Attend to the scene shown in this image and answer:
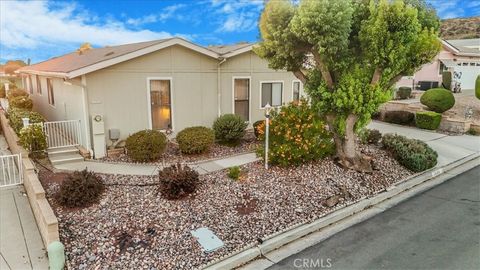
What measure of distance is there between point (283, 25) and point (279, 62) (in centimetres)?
107

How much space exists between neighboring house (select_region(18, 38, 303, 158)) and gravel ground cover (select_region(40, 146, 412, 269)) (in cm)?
254

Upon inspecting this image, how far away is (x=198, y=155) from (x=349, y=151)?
4621mm

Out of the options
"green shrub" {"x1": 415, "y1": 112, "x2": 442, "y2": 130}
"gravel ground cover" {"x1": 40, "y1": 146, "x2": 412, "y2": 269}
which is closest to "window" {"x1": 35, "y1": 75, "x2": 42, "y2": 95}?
"gravel ground cover" {"x1": 40, "y1": 146, "x2": 412, "y2": 269}

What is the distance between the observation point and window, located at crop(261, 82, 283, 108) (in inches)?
544

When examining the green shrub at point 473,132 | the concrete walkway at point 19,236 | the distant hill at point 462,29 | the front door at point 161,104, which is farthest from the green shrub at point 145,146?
the distant hill at point 462,29

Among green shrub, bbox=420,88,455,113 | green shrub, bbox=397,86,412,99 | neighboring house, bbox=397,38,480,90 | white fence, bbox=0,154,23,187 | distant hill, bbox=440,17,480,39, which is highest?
distant hill, bbox=440,17,480,39

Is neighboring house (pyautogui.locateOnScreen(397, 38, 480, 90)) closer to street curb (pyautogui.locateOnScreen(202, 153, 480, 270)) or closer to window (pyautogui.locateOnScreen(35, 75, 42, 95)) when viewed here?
street curb (pyautogui.locateOnScreen(202, 153, 480, 270))

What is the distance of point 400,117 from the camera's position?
1688cm

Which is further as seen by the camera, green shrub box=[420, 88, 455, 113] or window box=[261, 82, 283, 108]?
green shrub box=[420, 88, 455, 113]

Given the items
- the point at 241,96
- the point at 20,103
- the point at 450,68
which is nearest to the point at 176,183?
the point at 241,96

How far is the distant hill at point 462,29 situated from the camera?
5004cm

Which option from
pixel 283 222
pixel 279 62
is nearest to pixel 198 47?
pixel 279 62

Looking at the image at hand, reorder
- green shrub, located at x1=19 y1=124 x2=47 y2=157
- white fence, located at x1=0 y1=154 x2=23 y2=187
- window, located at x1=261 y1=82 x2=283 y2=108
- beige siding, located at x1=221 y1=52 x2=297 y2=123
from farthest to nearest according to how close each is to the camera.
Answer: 1. window, located at x1=261 y1=82 x2=283 y2=108
2. beige siding, located at x1=221 y1=52 x2=297 y2=123
3. green shrub, located at x1=19 y1=124 x2=47 y2=157
4. white fence, located at x1=0 y1=154 x2=23 y2=187

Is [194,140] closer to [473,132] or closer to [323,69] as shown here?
[323,69]
